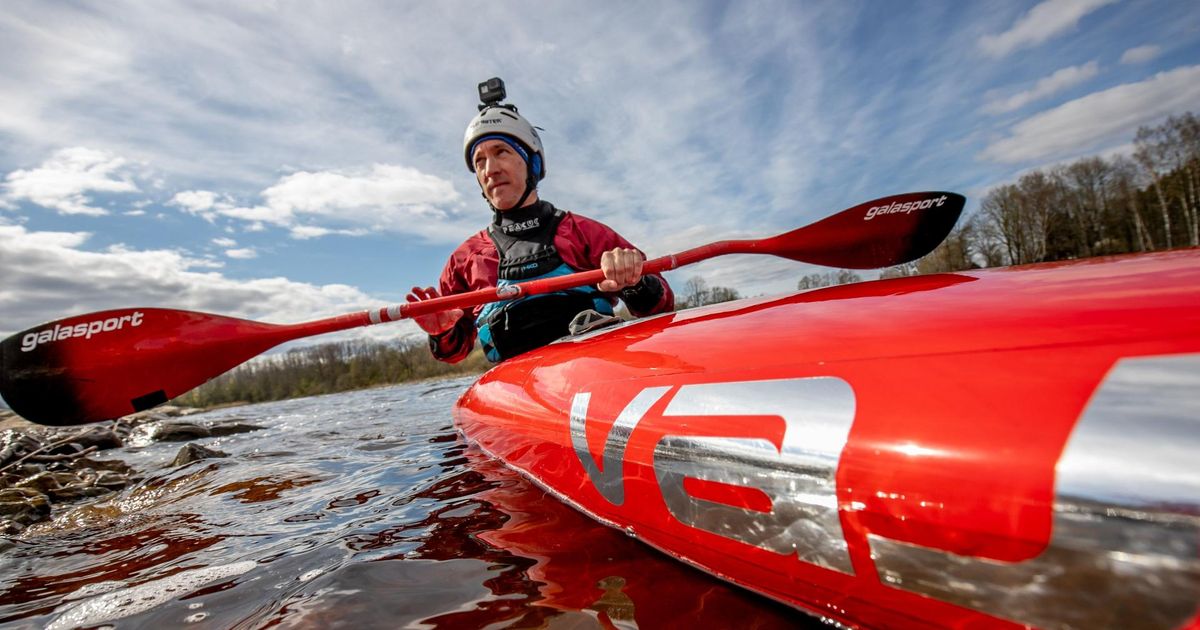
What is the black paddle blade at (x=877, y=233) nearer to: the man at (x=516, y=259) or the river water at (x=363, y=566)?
the man at (x=516, y=259)

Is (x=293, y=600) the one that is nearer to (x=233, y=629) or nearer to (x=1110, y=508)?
(x=233, y=629)

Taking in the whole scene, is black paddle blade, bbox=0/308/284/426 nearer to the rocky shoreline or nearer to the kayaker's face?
the rocky shoreline

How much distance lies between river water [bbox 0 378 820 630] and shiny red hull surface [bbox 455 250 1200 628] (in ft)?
0.44

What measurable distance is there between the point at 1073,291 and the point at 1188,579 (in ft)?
2.33

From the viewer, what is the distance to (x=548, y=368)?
7.57 ft

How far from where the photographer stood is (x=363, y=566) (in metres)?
1.51

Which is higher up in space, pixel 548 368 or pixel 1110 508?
pixel 548 368

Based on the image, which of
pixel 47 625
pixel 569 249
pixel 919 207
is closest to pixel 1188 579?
pixel 47 625

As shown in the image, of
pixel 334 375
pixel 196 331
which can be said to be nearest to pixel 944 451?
pixel 196 331

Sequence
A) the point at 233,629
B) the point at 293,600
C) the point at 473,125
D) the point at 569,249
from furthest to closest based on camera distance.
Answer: the point at 473,125, the point at 569,249, the point at 293,600, the point at 233,629

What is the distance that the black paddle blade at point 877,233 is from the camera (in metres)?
2.79

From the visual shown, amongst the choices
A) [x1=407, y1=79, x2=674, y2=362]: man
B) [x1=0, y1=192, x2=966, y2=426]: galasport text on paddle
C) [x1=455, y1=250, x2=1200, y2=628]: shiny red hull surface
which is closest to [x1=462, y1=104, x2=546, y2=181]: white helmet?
[x1=407, y1=79, x2=674, y2=362]: man

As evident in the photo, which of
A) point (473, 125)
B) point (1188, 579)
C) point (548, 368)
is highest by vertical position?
point (473, 125)

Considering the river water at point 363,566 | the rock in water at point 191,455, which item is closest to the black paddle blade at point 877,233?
the river water at point 363,566
